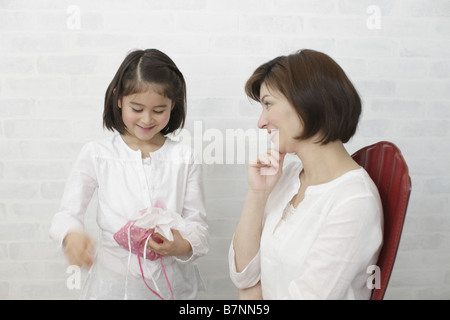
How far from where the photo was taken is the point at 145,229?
151 centimetres

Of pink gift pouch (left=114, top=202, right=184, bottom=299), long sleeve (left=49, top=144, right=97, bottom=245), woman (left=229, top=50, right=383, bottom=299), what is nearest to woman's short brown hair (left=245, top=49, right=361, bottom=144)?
woman (left=229, top=50, right=383, bottom=299)

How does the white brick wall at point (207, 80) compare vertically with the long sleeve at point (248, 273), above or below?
above

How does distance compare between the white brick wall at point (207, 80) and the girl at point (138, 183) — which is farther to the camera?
the white brick wall at point (207, 80)

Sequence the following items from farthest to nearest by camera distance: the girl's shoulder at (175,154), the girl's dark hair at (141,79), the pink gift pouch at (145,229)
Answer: the girl's shoulder at (175,154) < the girl's dark hair at (141,79) < the pink gift pouch at (145,229)

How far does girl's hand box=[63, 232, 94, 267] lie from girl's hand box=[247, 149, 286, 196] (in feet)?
1.88

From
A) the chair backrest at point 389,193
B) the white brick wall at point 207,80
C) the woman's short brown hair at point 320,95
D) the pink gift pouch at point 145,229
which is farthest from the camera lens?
the white brick wall at point 207,80

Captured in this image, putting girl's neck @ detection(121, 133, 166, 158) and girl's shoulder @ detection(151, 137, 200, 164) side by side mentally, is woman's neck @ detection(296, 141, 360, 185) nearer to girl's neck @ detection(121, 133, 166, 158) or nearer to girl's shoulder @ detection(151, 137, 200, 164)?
girl's shoulder @ detection(151, 137, 200, 164)

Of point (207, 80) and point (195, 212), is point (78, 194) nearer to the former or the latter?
point (195, 212)

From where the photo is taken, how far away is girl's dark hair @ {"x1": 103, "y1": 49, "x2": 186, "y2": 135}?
1589 millimetres

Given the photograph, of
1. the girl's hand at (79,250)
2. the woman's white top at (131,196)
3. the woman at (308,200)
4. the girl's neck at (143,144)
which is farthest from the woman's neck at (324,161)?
the girl's hand at (79,250)

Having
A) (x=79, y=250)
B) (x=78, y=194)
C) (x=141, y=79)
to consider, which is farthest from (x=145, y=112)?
(x=79, y=250)

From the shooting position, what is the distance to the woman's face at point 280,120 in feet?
4.71

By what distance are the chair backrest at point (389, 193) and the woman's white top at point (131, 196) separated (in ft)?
2.12

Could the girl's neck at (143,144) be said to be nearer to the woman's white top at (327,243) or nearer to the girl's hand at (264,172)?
the girl's hand at (264,172)
